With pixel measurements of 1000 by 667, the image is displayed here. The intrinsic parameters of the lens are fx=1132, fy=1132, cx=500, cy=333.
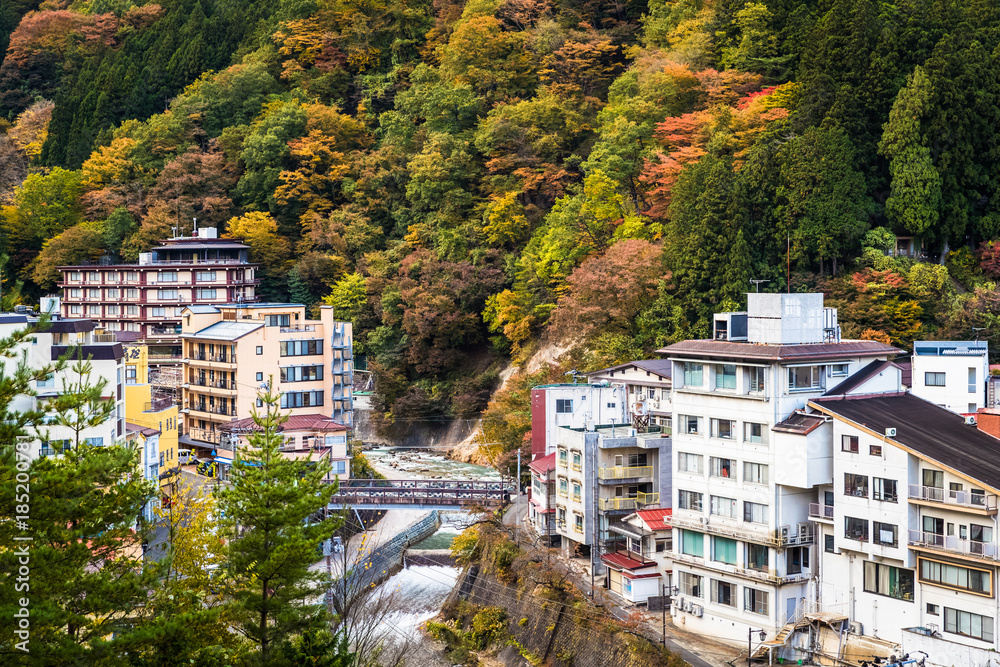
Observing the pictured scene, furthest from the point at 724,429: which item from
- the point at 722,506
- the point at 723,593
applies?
the point at 723,593

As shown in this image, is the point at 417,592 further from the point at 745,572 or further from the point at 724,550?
the point at 745,572

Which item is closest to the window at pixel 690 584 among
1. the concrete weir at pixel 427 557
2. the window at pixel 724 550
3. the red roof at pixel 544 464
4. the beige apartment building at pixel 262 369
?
the window at pixel 724 550

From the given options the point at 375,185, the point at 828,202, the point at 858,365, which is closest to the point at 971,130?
the point at 828,202

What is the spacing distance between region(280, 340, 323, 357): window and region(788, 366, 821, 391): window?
23.6 meters

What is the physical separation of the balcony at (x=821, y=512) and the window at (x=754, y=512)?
1029mm

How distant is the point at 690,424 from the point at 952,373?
9.62 m

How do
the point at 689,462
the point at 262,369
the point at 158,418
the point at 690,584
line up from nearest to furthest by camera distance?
the point at 690,584
the point at 689,462
the point at 158,418
the point at 262,369

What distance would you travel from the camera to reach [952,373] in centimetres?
3225

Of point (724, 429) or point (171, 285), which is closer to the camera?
point (724, 429)

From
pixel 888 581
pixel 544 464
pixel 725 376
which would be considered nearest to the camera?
pixel 888 581

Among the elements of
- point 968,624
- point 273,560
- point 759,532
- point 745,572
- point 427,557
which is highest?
point 273,560

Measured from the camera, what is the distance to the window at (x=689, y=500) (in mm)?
26906

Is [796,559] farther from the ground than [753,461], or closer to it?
closer to it

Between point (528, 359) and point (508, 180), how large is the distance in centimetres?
1038
